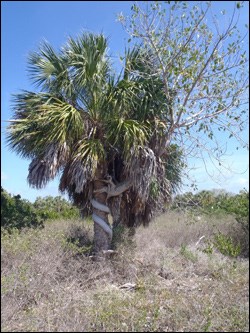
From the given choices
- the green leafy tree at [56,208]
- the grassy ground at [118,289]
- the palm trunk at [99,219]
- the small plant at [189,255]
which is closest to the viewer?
the grassy ground at [118,289]

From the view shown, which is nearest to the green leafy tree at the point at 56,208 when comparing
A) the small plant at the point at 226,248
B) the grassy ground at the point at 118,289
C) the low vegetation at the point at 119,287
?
the low vegetation at the point at 119,287

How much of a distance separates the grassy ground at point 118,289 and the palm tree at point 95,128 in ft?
4.03

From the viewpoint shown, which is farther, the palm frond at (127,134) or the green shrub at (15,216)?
the palm frond at (127,134)

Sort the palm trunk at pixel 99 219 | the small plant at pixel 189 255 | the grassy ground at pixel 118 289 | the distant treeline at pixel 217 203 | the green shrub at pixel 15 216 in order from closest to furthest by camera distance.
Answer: the grassy ground at pixel 118 289 < the green shrub at pixel 15 216 < the small plant at pixel 189 255 < the palm trunk at pixel 99 219 < the distant treeline at pixel 217 203

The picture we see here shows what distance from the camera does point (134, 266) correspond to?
843cm

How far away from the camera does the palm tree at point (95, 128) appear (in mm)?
8555

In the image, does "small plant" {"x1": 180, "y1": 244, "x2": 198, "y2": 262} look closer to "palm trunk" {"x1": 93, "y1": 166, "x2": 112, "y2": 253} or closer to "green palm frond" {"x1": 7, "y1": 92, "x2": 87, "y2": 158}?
"palm trunk" {"x1": 93, "y1": 166, "x2": 112, "y2": 253}

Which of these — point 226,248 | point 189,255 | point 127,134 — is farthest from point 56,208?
point 226,248

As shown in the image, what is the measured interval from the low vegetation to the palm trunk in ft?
1.18

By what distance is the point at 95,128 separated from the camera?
361 inches

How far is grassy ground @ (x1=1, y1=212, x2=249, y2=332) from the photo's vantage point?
210 inches

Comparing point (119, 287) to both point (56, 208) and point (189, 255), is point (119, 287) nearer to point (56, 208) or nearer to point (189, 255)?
point (189, 255)

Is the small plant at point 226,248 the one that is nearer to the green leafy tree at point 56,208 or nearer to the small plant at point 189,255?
the small plant at point 189,255

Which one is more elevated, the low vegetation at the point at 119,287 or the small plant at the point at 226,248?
the small plant at the point at 226,248
